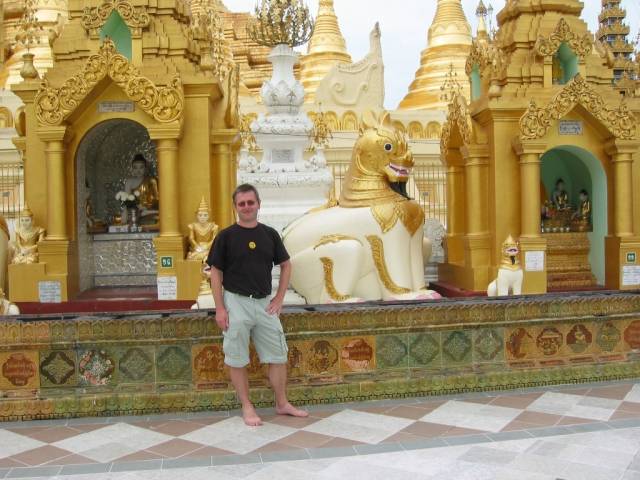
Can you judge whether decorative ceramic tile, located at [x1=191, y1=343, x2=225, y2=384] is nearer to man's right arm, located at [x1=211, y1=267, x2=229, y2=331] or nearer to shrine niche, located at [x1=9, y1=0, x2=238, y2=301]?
man's right arm, located at [x1=211, y1=267, x2=229, y2=331]

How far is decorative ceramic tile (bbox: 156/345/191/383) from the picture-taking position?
4383mm

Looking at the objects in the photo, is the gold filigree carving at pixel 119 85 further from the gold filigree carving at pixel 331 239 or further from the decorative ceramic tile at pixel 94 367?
the decorative ceramic tile at pixel 94 367

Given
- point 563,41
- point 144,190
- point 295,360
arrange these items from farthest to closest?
point 144,190
point 563,41
point 295,360

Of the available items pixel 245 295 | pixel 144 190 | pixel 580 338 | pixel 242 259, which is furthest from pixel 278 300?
pixel 144 190

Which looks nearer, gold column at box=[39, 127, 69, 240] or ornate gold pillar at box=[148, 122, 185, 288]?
ornate gold pillar at box=[148, 122, 185, 288]

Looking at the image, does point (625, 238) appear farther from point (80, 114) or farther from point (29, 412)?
point (29, 412)

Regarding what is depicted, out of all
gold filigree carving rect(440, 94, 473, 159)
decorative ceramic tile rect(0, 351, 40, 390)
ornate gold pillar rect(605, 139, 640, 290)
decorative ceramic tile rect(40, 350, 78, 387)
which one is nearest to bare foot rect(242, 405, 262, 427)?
decorative ceramic tile rect(40, 350, 78, 387)

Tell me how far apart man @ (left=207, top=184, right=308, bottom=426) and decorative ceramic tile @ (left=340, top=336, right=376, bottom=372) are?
1.61 ft

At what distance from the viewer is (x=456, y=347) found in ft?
15.5

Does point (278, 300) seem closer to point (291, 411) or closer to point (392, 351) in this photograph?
point (291, 411)

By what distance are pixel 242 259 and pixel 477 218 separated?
5650mm

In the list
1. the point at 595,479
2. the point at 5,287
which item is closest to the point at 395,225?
the point at 595,479

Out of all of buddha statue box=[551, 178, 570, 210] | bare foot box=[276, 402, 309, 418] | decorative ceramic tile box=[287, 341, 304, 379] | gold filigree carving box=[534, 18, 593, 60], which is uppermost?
gold filigree carving box=[534, 18, 593, 60]

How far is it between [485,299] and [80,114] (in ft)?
18.4
